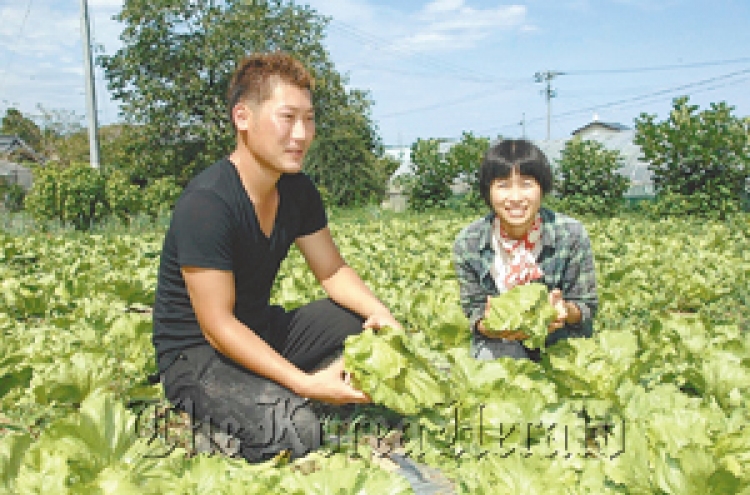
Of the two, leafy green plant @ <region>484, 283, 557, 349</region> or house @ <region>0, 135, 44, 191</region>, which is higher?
house @ <region>0, 135, 44, 191</region>

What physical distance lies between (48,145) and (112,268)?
133 feet

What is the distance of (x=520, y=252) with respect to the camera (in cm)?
324

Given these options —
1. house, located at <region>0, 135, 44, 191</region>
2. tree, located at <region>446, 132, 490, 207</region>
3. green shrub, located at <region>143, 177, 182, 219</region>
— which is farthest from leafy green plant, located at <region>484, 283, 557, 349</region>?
house, located at <region>0, 135, 44, 191</region>

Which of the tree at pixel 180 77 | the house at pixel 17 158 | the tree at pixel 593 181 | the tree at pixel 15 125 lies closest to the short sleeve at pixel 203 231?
the tree at pixel 593 181

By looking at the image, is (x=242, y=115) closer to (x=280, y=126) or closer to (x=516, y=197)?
(x=280, y=126)

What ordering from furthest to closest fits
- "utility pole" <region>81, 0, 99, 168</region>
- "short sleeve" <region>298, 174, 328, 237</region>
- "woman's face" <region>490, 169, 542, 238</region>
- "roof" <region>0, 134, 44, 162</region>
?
"roof" <region>0, 134, 44, 162</region> → "utility pole" <region>81, 0, 99, 168</region> → "short sleeve" <region>298, 174, 328, 237</region> → "woman's face" <region>490, 169, 542, 238</region>

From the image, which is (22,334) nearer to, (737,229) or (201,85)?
(737,229)

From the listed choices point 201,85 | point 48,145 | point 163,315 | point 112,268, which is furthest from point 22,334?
point 48,145

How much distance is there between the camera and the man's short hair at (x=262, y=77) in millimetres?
2658

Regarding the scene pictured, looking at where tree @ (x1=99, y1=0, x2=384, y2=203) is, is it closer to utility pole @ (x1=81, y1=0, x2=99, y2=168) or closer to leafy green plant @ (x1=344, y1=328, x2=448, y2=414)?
utility pole @ (x1=81, y1=0, x2=99, y2=168)

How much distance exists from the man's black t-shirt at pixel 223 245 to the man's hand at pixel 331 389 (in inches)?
20.7

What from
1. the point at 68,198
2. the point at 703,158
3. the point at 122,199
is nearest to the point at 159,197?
the point at 122,199

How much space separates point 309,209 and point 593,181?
1446cm

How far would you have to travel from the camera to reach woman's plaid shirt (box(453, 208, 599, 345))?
3191mm
